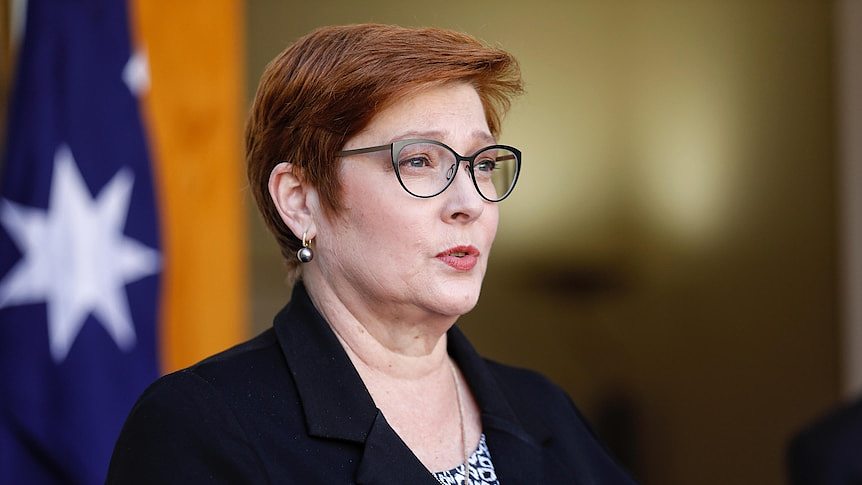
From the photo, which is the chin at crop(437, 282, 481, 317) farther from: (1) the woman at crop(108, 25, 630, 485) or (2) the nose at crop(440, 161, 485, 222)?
(2) the nose at crop(440, 161, 485, 222)

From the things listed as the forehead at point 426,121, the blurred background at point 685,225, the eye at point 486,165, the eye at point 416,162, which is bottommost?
the blurred background at point 685,225

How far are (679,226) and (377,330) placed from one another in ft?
11.4

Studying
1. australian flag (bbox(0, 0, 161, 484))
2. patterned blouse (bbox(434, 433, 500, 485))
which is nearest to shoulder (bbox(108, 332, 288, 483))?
patterned blouse (bbox(434, 433, 500, 485))

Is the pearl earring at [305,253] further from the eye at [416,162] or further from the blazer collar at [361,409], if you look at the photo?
the eye at [416,162]

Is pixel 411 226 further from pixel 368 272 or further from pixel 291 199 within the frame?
pixel 291 199

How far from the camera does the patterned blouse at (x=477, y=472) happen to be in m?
1.95

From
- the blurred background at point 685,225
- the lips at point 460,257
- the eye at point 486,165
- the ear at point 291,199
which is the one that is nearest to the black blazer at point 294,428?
the ear at point 291,199

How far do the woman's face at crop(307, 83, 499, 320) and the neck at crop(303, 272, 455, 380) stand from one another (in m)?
0.01

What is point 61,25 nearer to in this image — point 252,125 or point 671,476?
point 252,125

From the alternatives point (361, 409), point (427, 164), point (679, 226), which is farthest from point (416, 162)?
point (679, 226)

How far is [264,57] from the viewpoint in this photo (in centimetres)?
445

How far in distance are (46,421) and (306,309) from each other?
42.4 inches

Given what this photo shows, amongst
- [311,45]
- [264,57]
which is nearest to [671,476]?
[264,57]

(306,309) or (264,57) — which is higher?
(264,57)
